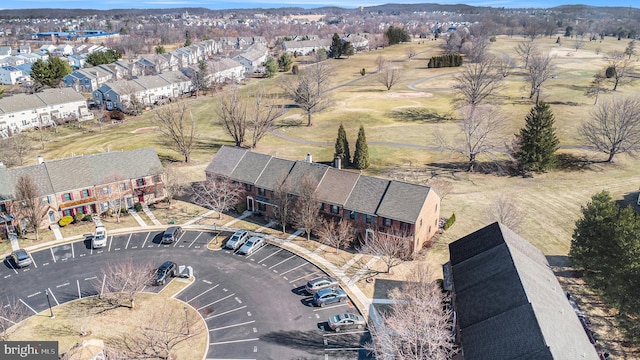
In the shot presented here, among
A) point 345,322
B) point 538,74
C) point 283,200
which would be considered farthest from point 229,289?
point 538,74

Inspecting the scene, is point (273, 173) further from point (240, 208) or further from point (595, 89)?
point (595, 89)

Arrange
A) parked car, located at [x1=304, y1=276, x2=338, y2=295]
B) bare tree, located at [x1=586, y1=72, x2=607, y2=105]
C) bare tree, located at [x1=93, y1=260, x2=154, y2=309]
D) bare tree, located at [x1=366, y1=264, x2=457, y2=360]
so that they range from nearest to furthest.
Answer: bare tree, located at [x1=366, y1=264, x2=457, y2=360]
bare tree, located at [x1=93, y1=260, x2=154, y2=309]
parked car, located at [x1=304, y1=276, x2=338, y2=295]
bare tree, located at [x1=586, y1=72, x2=607, y2=105]

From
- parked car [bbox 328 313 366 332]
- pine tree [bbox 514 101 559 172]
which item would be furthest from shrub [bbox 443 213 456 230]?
pine tree [bbox 514 101 559 172]

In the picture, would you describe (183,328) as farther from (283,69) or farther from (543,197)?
(283,69)

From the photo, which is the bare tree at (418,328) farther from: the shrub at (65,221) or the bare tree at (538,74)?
the bare tree at (538,74)

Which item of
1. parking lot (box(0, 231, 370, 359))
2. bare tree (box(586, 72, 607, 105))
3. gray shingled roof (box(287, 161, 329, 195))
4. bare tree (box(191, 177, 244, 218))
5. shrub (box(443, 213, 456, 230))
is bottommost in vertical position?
parking lot (box(0, 231, 370, 359))

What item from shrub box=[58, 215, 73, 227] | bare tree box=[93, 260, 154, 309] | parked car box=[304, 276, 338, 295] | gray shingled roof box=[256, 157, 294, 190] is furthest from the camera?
gray shingled roof box=[256, 157, 294, 190]

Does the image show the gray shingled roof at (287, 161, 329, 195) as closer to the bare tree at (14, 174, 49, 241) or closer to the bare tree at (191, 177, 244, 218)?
the bare tree at (191, 177, 244, 218)
